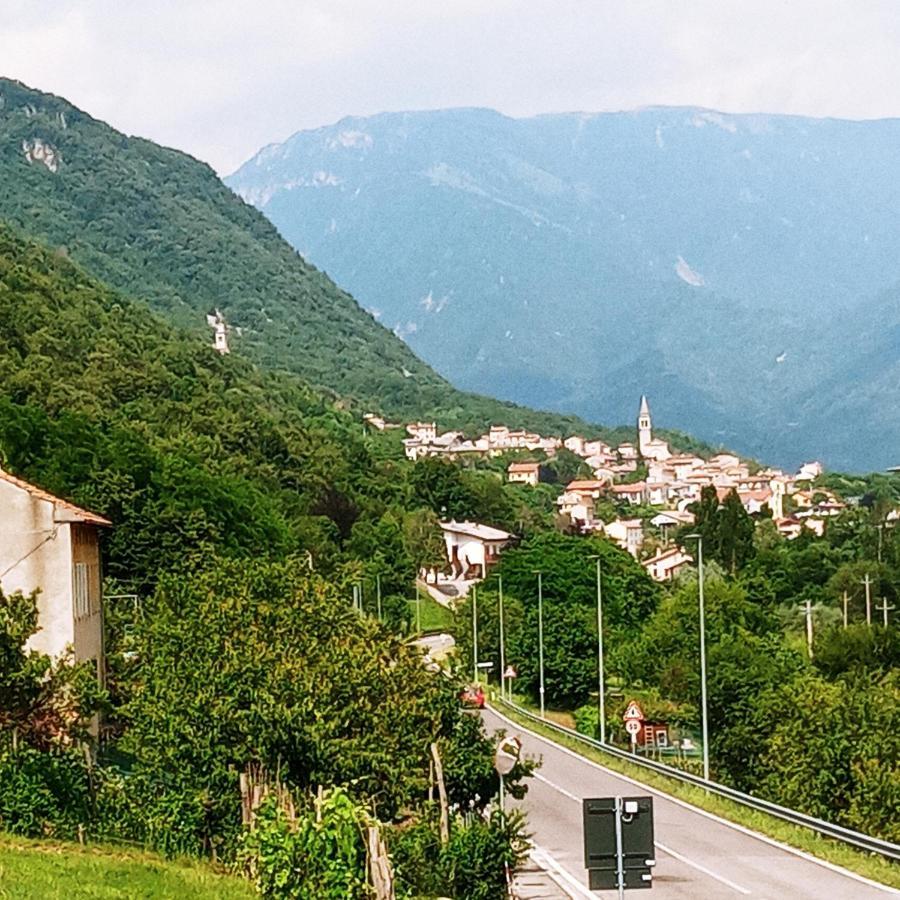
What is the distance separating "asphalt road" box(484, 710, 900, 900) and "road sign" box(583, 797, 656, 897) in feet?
29.5

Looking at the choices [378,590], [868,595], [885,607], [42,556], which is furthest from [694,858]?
[868,595]

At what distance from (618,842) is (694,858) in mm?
13985

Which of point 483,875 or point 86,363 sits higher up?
point 86,363

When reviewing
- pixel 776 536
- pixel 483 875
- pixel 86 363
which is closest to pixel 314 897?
pixel 483 875

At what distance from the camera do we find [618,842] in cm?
1698

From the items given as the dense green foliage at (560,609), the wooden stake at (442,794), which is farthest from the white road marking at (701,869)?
the dense green foliage at (560,609)

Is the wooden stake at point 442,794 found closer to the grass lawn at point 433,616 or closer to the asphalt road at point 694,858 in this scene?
the asphalt road at point 694,858

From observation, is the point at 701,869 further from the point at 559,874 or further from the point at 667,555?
the point at 667,555

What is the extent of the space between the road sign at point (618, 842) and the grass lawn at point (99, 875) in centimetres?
445

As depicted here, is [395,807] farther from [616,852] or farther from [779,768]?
[779,768]

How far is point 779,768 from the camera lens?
4666 cm

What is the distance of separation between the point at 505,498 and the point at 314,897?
473 feet

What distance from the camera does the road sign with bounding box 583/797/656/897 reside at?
667 inches

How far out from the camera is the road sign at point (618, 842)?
17.0 metres
